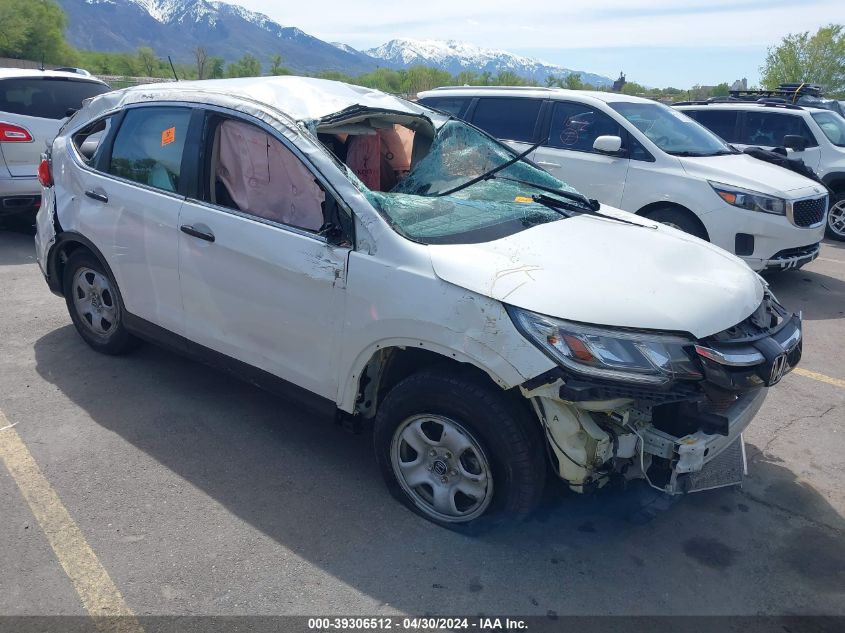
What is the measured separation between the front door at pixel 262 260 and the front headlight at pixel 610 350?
959 millimetres

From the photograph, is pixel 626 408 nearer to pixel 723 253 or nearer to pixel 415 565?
pixel 415 565

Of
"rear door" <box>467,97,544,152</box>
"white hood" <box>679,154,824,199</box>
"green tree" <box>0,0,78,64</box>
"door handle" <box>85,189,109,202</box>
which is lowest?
"door handle" <box>85,189,109,202</box>

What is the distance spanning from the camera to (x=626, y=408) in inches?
108

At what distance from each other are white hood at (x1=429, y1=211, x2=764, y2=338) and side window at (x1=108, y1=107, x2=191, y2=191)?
6.04 feet

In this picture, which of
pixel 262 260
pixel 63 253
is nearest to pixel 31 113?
pixel 63 253

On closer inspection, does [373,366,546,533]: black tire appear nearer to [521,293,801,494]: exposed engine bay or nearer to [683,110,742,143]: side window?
[521,293,801,494]: exposed engine bay

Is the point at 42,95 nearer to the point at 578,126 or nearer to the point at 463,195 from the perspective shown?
the point at 578,126

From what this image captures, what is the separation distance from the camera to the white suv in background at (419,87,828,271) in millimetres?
6668

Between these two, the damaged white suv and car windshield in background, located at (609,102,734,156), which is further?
car windshield in background, located at (609,102,734,156)

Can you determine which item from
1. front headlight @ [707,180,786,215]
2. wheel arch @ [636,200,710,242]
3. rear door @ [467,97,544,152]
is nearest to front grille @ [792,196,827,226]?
front headlight @ [707,180,786,215]

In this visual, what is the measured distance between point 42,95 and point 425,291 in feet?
23.0

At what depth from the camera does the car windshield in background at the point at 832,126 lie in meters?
10.3

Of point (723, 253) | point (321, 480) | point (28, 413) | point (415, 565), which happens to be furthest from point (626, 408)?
point (28, 413)

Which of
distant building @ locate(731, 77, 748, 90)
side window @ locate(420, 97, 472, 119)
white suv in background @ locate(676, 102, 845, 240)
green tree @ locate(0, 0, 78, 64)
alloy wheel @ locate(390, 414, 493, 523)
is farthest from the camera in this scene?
green tree @ locate(0, 0, 78, 64)
